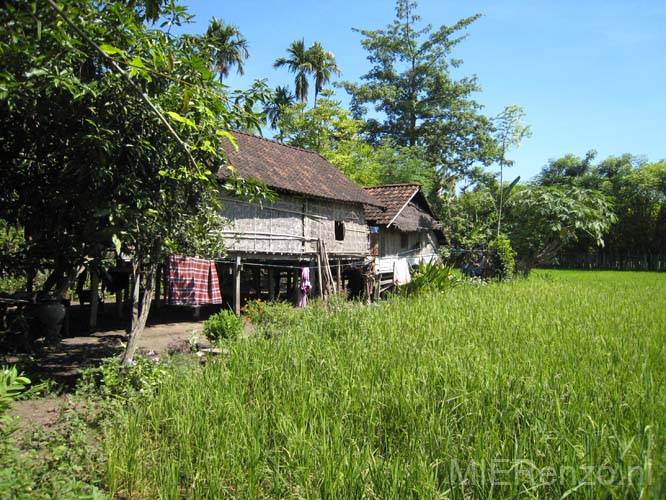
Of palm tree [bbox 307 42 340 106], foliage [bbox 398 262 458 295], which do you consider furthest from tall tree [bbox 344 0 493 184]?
foliage [bbox 398 262 458 295]

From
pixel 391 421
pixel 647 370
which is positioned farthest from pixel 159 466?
pixel 647 370

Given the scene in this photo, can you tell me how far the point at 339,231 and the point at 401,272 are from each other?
314cm

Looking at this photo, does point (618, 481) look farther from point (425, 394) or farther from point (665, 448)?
point (425, 394)

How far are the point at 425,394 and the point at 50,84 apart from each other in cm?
379

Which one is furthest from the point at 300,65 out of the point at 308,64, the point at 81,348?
the point at 81,348

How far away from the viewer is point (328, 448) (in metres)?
2.92

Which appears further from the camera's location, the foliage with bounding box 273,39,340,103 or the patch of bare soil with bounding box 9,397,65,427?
the foliage with bounding box 273,39,340,103

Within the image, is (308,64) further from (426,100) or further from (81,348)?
(81,348)

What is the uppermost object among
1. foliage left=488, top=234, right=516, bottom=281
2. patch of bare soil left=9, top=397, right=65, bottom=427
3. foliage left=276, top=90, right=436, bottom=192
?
foliage left=276, top=90, right=436, bottom=192

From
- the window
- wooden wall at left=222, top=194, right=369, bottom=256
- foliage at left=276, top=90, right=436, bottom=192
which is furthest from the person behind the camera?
foliage at left=276, top=90, right=436, bottom=192

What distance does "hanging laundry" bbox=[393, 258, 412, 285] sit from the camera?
54.2 ft

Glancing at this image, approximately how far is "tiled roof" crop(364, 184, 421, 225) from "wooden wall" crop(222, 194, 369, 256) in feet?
4.39

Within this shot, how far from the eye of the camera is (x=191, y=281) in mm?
10320

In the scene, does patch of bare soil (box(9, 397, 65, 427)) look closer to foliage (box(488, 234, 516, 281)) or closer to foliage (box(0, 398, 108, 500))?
foliage (box(0, 398, 108, 500))
